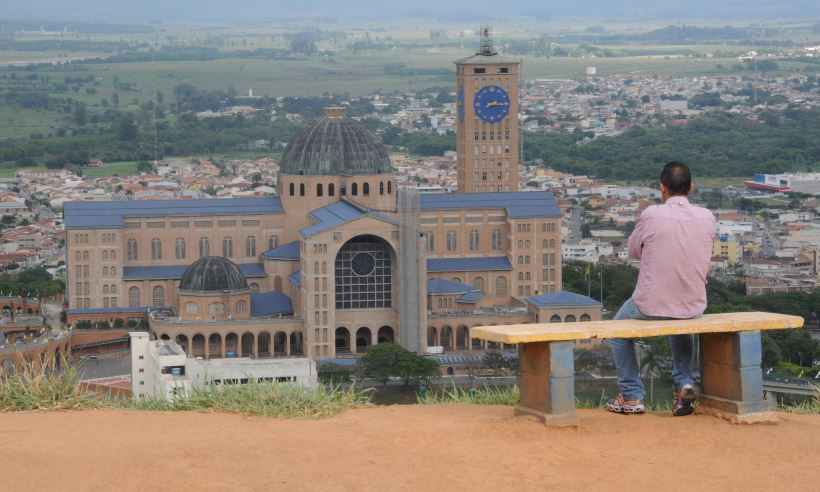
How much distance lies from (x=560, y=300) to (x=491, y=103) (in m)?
11.1

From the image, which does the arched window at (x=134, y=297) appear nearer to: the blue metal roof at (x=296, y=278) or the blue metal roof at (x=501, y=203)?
the blue metal roof at (x=296, y=278)

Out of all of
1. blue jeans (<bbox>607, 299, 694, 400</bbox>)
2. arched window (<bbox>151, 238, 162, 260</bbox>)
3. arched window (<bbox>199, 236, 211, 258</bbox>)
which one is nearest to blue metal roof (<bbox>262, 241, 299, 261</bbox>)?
arched window (<bbox>199, 236, 211, 258</bbox>)

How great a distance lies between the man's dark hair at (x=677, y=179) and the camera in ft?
61.2

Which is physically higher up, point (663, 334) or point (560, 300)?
point (663, 334)

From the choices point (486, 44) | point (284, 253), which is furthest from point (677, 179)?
point (486, 44)

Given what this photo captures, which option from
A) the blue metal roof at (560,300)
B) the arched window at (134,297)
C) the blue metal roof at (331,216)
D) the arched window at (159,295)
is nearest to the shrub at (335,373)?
the blue metal roof at (331,216)

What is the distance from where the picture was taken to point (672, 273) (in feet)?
60.7

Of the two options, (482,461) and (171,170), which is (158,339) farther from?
(171,170)

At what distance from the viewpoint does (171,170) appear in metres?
135

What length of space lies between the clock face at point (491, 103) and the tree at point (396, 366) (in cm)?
1622

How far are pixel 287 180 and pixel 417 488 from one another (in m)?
45.4

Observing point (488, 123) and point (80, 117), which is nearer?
point (488, 123)

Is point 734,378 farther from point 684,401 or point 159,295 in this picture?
point 159,295

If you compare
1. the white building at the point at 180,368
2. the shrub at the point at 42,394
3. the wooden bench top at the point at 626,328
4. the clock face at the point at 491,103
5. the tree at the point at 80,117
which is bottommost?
the white building at the point at 180,368
